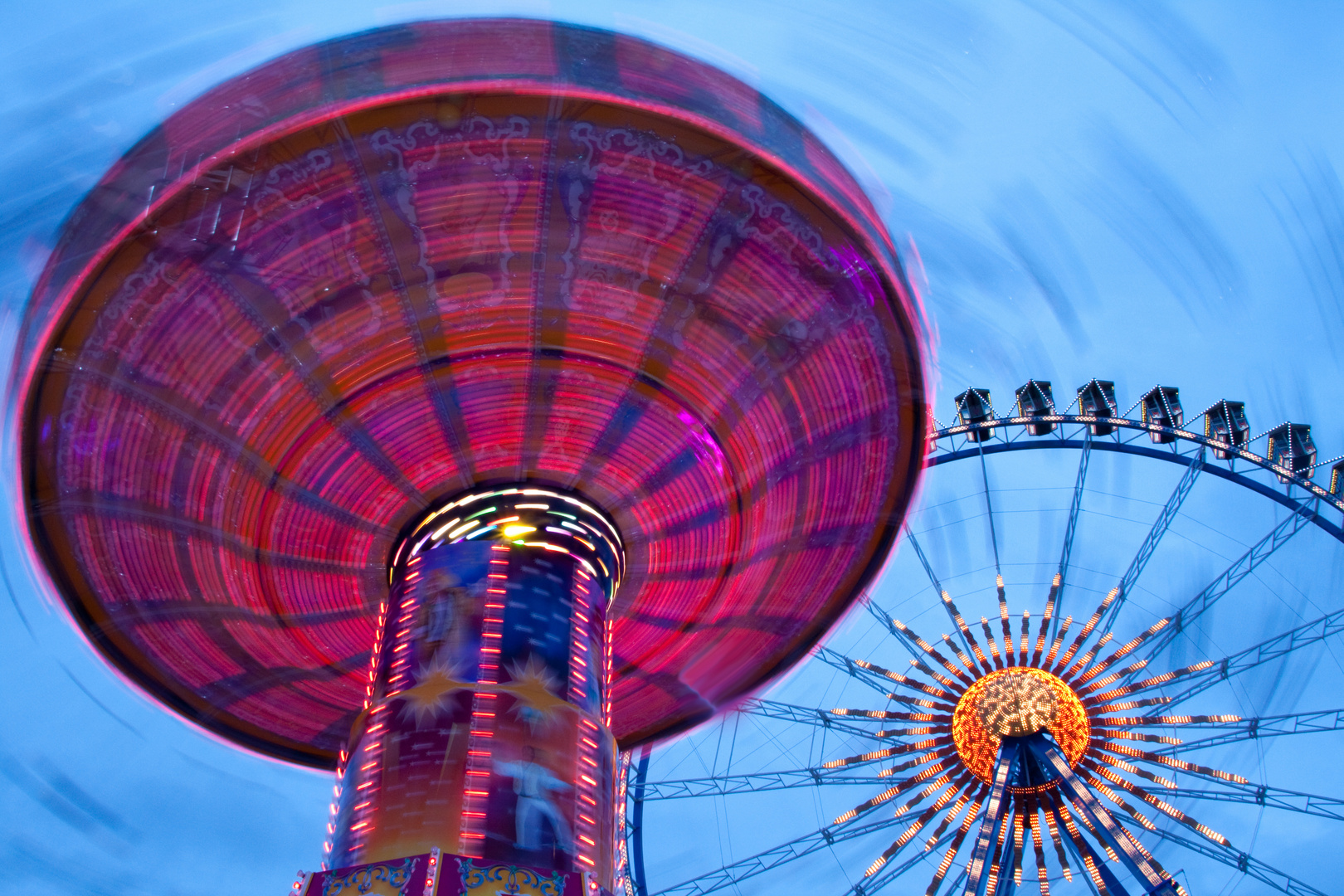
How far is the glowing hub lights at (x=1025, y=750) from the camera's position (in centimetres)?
1717

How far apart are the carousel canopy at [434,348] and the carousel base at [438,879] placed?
13.7ft

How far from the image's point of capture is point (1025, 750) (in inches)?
689

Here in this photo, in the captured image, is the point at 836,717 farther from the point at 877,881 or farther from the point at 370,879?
the point at 370,879

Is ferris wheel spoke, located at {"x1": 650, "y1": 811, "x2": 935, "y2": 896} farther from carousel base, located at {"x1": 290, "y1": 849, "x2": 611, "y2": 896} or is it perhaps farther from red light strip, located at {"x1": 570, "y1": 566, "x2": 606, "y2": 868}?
carousel base, located at {"x1": 290, "y1": 849, "x2": 611, "y2": 896}

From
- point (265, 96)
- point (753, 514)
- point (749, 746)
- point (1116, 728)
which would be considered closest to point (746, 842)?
point (749, 746)

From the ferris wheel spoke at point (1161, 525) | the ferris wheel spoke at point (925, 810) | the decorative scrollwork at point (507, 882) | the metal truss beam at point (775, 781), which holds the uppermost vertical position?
the ferris wheel spoke at point (1161, 525)

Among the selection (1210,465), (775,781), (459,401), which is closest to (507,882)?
(459,401)

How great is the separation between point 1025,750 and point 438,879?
1204cm

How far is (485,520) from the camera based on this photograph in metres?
11.5

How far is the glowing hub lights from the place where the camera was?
17172mm

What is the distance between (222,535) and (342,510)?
1.20 meters

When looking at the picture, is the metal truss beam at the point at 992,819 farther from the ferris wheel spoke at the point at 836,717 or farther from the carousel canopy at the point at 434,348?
the carousel canopy at the point at 434,348

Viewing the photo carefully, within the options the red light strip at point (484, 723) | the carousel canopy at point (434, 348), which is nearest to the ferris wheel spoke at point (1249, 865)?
the carousel canopy at point (434, 348)

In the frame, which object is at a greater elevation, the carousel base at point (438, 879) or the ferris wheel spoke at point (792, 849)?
the ferris wheel spoke at point (792, 849)
